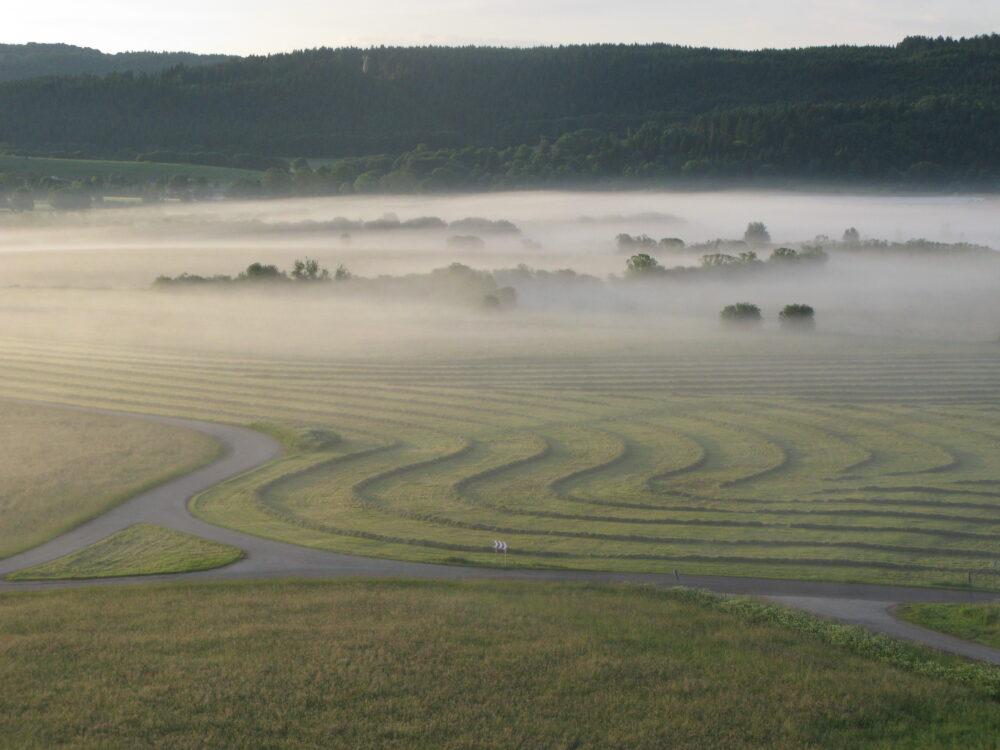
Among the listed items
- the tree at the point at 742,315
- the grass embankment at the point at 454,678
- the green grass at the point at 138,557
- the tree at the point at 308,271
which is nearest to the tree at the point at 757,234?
the tree at the point at 742,315

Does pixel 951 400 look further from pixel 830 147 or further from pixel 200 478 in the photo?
pixel 830 147

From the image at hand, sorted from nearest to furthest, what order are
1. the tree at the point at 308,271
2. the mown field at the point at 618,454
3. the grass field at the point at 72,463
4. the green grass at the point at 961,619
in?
the green grass at the point at 961,619, the mown field at the point at 618,454, the grass field at the point at 72,463, the tree at the point at 308,271

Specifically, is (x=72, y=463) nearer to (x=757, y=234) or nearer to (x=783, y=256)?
(x=783, y=256)

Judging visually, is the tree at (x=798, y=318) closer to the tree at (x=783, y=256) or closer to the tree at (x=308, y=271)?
the tree at (x=783, y=256)

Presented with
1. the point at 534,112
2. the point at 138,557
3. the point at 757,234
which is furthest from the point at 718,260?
the point at 138,557

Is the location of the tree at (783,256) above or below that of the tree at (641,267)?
above

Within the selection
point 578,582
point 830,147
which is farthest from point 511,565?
point 830,147
